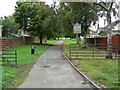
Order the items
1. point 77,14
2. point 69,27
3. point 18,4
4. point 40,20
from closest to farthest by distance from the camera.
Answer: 1. point 77,14
2. point 69,27
3. point 40,20
4. point 18,4

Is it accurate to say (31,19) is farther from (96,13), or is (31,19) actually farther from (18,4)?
(96,13)

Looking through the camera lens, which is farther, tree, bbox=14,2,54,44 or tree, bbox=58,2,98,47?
tree, bbox=14,2,54,44

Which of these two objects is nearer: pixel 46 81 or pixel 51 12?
pixel 46 81

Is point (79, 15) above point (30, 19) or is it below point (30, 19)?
below

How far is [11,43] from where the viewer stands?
39875mm

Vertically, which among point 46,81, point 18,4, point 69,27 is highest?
point 18,4

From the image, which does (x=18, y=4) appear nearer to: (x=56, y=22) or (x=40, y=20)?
(x=40, y=20)

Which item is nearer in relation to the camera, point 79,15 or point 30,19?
point 79,15

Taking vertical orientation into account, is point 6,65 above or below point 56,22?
below

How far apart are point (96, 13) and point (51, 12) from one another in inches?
380

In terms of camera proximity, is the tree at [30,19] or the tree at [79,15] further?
the tree at [30,19]

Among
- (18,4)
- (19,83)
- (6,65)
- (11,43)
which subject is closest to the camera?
(19,83)

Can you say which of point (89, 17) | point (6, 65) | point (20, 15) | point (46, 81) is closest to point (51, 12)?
point (89, 17)

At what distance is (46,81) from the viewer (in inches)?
474
